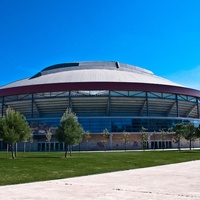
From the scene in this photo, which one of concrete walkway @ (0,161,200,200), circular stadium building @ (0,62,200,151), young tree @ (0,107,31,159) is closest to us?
concrete walkway @ (0,161,200,200)

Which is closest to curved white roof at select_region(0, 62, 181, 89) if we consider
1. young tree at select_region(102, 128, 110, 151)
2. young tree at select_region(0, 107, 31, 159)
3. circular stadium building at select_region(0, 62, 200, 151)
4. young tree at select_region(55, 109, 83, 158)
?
circular stadium building at select_region(0, 62, 200, 151)

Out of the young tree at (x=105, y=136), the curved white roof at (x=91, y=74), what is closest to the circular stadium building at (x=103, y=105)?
the curved white roof at (x=91, y=74)

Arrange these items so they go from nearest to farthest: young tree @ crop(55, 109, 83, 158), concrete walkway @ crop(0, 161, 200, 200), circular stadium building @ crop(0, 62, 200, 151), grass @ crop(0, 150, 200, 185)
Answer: concrete walkway @ crop(0, 161, 200, 200), grass @ crop(0, 150, 200, 185), young tree @ crop(55, 109, 83, 158), circular stadium building @ crop(0, 62, 200, 151)

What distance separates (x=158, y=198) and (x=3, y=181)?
6840mm

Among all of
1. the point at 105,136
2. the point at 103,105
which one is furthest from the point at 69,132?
the point at 103,105

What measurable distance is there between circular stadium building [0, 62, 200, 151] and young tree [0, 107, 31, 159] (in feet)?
74.7

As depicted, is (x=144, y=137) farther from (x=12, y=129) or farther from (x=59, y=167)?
(x=59, y=167)

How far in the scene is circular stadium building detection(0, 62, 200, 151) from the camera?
55625mm

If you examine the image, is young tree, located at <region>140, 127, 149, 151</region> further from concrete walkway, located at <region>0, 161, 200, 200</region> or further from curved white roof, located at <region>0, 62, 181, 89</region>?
concrete walkway, located at <region>0, 161, 200, 200</region>

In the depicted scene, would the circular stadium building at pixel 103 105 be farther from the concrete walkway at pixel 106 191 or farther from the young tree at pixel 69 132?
the concrete walkway at pixel 106 191

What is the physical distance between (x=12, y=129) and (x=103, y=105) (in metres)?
30.1

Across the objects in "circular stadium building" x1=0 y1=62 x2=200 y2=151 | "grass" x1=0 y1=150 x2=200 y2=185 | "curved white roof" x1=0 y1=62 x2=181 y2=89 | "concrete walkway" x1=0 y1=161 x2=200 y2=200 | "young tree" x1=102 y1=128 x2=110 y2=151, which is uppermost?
"curved white roof" x1=0 y1=62 x2=181 y2=89

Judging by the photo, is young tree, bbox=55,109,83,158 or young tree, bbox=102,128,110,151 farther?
young tree, bbox=102,128,110,151

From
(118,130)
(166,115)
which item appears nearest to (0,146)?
(118,130)
